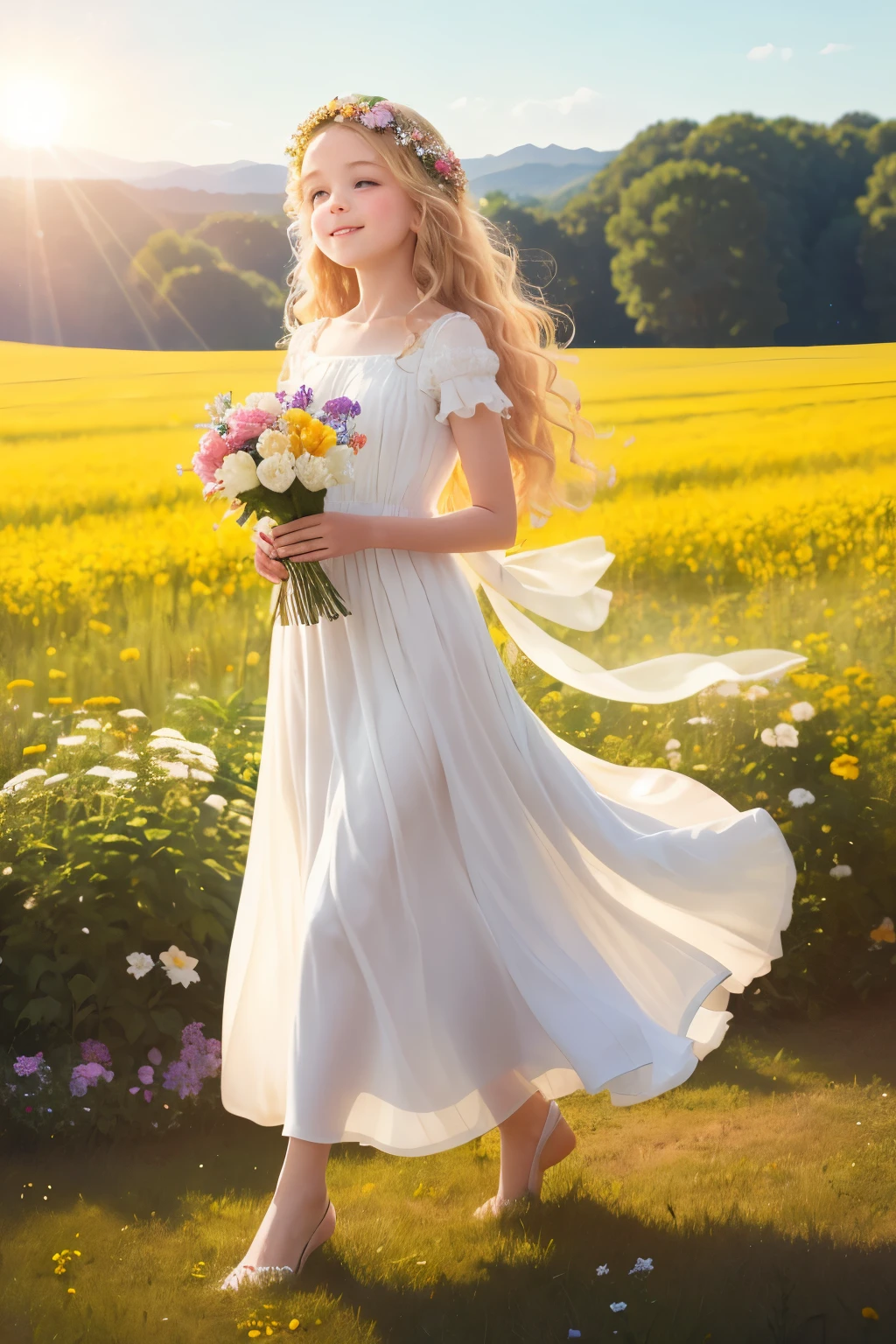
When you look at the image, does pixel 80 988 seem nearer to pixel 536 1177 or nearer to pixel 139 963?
pixel 139 963

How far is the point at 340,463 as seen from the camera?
181 cm

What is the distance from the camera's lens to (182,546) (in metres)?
3.48

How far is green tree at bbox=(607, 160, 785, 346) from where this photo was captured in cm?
398

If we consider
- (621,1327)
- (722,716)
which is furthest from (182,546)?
(621,1327)

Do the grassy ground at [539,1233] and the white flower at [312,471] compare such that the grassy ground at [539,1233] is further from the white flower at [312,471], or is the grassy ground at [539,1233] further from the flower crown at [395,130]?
the flower crown at [395,130]

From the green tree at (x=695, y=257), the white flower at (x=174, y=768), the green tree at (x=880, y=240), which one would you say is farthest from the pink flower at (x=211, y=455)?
the green tree at (x=880, y=240)

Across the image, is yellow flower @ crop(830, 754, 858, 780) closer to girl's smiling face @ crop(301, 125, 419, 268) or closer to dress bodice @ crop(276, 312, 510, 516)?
dress bodice @ crop(276, 312, 510, 516)

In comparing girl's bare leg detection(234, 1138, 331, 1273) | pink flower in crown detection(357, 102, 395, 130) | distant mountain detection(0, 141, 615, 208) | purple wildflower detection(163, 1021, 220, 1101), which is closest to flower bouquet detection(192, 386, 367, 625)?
pink flower in crown detection(357, 102, 395, 130)

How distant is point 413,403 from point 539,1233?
57.0 inches

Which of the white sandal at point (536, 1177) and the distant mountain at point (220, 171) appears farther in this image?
the distant mountain at point (220, 171)

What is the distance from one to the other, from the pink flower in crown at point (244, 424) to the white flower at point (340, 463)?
11 centimetres

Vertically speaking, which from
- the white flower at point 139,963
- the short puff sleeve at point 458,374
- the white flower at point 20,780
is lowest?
the white flower at point 139,963

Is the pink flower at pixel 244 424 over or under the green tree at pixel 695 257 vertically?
under

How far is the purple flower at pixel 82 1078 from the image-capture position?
94.1 inches
